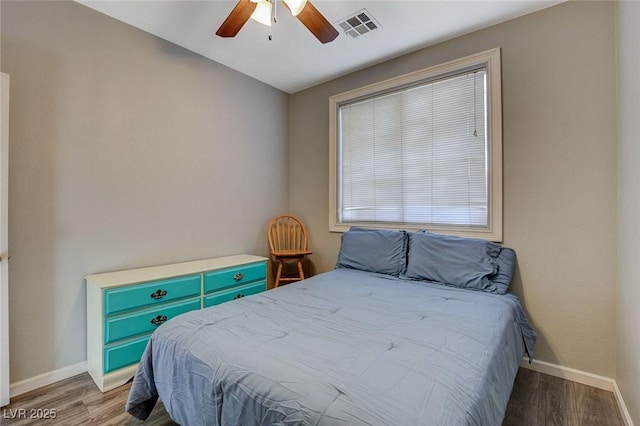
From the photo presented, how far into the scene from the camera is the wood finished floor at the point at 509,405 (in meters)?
1.59

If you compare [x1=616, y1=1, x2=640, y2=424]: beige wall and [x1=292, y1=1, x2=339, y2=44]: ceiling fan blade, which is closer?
[x1=616, y1=1, x2=640, y2=424]: beige wall

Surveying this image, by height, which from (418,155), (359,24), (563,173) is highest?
(359,24)

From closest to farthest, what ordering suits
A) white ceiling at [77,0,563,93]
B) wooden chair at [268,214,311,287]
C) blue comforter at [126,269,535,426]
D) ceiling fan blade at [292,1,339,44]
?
blue comforter at [126,269,535,426], ceiling fan blade at [292,1,339,44], white ceiling at [77,0,563,93], wooden chair at [268,214,311,287]

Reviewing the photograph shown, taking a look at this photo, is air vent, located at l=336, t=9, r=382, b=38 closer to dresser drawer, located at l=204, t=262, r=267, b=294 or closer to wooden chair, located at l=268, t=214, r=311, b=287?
wooden chair, located at l=268, t=214, r=311, b=287

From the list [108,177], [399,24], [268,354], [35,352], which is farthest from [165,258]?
[399,24]

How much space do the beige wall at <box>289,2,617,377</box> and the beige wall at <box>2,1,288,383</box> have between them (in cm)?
259

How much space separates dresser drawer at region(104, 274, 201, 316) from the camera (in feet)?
6.18

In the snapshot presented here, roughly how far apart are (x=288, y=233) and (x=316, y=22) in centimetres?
235

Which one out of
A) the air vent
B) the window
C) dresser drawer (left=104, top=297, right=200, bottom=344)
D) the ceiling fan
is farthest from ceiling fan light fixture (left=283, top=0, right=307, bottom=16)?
dresser drawer (left=104, top=297, right=200, bottom=344)

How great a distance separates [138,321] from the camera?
2004 millimetres

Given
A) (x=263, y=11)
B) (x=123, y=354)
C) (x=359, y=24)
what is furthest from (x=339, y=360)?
(x=359, y=24)

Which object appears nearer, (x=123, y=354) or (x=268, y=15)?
(x=268, y=15)

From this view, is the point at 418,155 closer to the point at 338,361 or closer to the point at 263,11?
the point at 263,11

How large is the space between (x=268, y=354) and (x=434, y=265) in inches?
62.0
